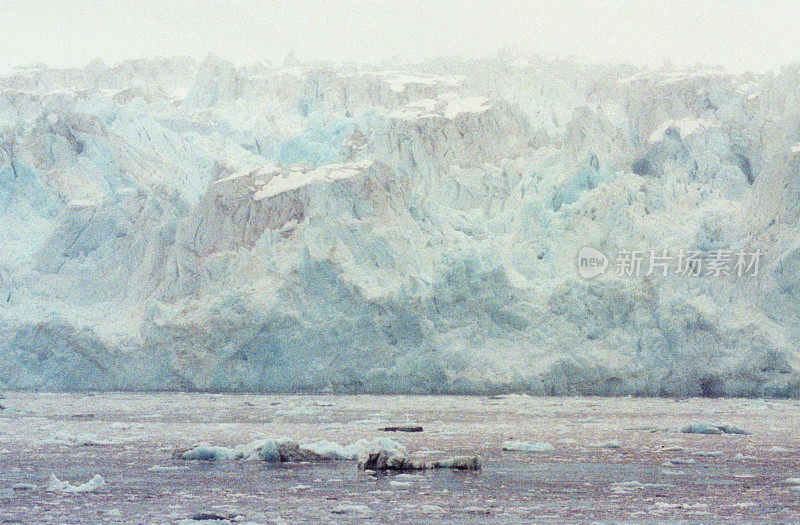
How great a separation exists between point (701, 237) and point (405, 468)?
1818 cm

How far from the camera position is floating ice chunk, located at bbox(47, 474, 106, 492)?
377 inches

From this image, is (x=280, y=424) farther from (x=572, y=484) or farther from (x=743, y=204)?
(x=743, y=204)

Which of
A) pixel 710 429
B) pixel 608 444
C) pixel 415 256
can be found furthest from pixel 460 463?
pixel 415 256

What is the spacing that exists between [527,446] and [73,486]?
19.4 ft

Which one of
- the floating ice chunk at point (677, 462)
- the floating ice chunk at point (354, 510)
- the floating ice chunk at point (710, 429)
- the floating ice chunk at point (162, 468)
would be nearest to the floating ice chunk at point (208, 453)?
the floating ice chunk at point (162, 468)

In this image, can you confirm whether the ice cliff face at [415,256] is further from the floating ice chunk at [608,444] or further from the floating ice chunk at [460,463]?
the floating ice chunk at [460,463]

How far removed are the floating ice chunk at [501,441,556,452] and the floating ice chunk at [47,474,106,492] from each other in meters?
5.51

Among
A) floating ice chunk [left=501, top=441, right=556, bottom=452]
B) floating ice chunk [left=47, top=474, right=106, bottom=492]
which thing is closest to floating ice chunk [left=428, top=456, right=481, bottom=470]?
floating ice chunk [left=501, top=441, right=556, bottom=452]

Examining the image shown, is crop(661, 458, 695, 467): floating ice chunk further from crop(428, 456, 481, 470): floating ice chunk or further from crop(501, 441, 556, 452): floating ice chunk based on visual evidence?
crop(428, 456, 481, 470): floating ice chunk

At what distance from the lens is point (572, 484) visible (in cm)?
1019

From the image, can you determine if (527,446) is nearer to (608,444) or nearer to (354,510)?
(608,444)

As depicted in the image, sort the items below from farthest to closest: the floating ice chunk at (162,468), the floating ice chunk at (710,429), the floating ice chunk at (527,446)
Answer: the floating ice chunk at (710,429), the floating ice chunk at (527,446), the floating ice chunk at (162,468)

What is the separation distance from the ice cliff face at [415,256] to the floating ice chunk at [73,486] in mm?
16335

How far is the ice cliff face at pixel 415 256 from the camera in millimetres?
26375
